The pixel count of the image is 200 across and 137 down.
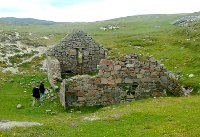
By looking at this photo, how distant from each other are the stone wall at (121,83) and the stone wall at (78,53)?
12.2m

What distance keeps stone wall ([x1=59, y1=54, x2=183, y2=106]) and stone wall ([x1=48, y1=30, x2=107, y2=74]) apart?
12160 millimetres

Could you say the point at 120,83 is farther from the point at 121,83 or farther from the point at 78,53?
the point at 78,53

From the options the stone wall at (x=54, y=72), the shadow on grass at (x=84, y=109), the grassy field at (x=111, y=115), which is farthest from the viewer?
the stone wall at (x=54, y=72)

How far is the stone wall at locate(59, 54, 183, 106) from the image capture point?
3353 cm

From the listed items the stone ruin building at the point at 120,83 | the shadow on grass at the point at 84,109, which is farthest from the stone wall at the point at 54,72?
the shadow on grass at the point at 84,109

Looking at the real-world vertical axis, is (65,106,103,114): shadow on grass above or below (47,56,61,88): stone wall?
below

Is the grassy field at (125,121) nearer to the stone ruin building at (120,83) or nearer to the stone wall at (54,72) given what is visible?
the stone ruin building at (120,83)

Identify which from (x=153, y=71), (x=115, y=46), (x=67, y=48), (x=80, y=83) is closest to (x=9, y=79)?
(x=67, y=48)

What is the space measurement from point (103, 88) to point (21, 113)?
21.7 feet

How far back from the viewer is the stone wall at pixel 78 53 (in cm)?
4594

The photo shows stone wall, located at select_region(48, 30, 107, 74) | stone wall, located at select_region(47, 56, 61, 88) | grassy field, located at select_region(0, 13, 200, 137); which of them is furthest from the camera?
stone wall, located at select_region(48, 30, 107, 74)

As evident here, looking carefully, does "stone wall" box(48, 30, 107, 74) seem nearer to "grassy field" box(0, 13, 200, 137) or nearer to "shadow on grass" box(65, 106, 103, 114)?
"grassy field" box(0, 13, 200, 137)

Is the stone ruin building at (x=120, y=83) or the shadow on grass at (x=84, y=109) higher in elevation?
the stone ruin building at (x=120, y=83)

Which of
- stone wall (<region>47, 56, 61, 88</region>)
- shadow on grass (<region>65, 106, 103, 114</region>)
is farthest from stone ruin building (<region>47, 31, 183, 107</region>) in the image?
stone wall (<region>47, 56, 61, 88</region>)
